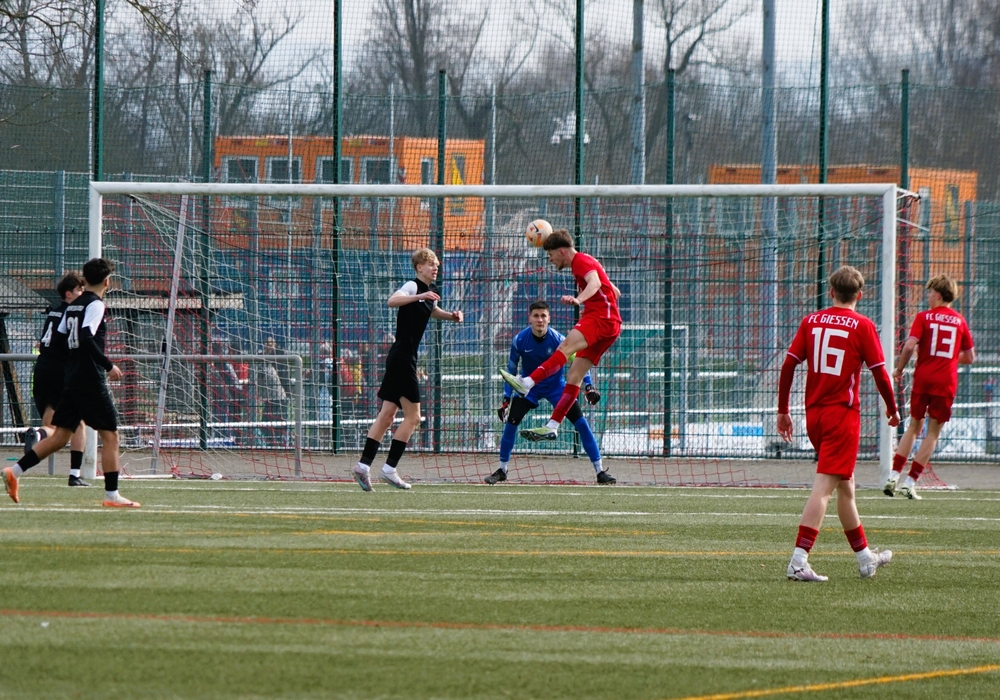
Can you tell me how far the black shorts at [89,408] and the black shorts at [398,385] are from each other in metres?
2.46

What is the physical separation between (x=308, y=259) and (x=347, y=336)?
1027 mm

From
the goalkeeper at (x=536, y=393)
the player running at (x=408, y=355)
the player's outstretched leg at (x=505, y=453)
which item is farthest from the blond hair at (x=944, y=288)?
the player running at (x=408, y=355)

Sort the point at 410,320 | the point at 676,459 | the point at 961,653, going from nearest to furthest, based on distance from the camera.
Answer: the point at 961,653, the point at 410,320, the point at 676,459

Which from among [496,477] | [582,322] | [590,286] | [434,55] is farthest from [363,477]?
[434,55]

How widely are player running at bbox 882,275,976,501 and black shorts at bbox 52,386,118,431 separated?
6941 mm

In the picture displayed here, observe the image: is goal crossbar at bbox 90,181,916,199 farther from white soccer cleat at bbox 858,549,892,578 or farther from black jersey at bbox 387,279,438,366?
white soccer cleat at bbox 858,549,892,578

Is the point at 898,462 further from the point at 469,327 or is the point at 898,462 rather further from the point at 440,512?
the point at 469,327

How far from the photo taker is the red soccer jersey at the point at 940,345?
468 inches

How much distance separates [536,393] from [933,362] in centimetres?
387

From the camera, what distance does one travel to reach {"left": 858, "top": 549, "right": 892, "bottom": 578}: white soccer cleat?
7031 millimetres

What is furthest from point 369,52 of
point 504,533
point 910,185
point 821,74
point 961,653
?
point 961,653

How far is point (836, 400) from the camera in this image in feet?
22.8

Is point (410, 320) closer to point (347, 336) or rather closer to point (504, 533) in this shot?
point (504, 533)

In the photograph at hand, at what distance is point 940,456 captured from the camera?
1582cm
